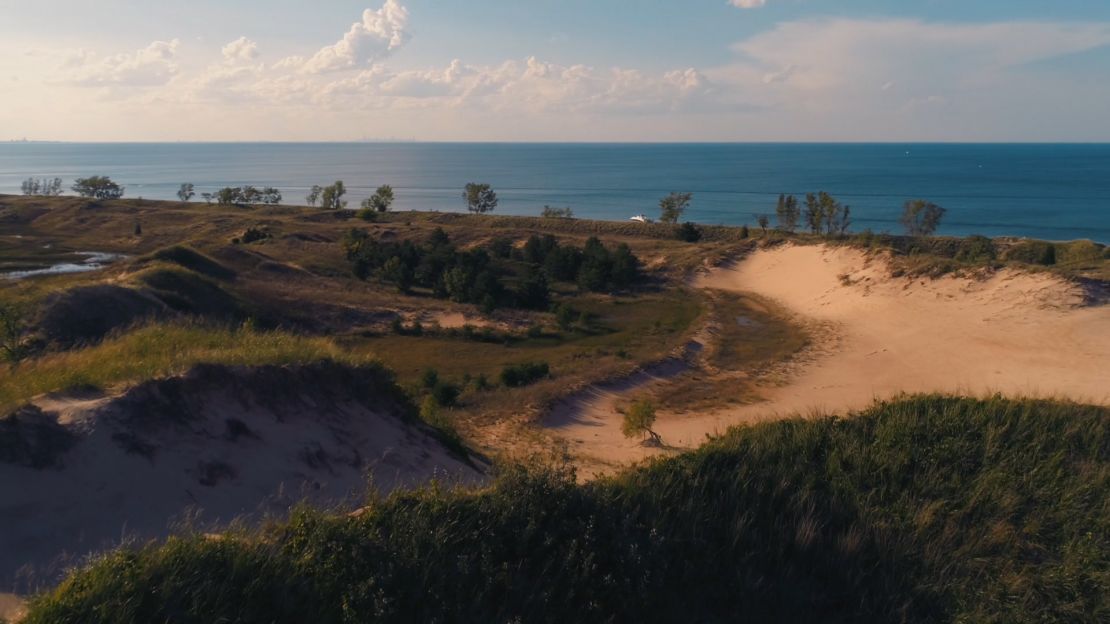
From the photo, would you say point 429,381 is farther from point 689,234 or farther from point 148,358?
point 689,234

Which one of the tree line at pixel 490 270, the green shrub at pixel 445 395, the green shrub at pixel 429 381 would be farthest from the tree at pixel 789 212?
the green shrub at pixel 445 395

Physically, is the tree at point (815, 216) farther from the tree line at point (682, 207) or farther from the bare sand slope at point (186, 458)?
the bare sand slope at point (186, 458)

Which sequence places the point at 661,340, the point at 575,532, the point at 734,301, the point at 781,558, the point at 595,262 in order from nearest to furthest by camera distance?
the point at 575,532 → the point at 781,558 → the point at 661,340 → the point at 734,301 → the point at 595,262

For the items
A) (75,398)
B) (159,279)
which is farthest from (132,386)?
(159,279)

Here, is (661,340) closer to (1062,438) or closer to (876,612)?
(1062,438)

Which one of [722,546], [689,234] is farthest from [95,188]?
[722,546]

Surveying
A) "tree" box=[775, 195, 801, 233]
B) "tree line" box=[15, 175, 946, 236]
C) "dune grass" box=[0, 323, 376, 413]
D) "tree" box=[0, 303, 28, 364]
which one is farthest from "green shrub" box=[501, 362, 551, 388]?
"tree" box=[775, 195, 801, 233]
